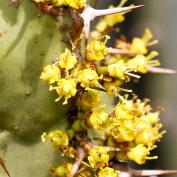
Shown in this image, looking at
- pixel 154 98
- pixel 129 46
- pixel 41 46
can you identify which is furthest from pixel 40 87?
pixel 154 98

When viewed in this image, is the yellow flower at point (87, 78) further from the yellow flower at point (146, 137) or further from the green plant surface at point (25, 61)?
the yellow flower at point (146, 137)

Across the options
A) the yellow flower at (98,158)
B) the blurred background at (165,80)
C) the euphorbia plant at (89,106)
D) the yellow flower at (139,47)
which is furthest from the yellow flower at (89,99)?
the blurred background at (165,80)

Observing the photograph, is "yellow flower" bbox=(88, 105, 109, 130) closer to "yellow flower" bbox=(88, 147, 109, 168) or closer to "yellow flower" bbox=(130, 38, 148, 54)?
"yellow flower" bbox=(88, 147, 109, 168)

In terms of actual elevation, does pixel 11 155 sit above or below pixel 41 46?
below

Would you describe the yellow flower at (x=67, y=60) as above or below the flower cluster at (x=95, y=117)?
above

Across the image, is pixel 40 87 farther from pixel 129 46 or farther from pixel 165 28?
pixel 165 28

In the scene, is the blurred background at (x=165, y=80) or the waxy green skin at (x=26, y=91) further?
the blurred background at (x=165, y=80)

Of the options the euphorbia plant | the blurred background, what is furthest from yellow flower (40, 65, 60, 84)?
the blurred background
